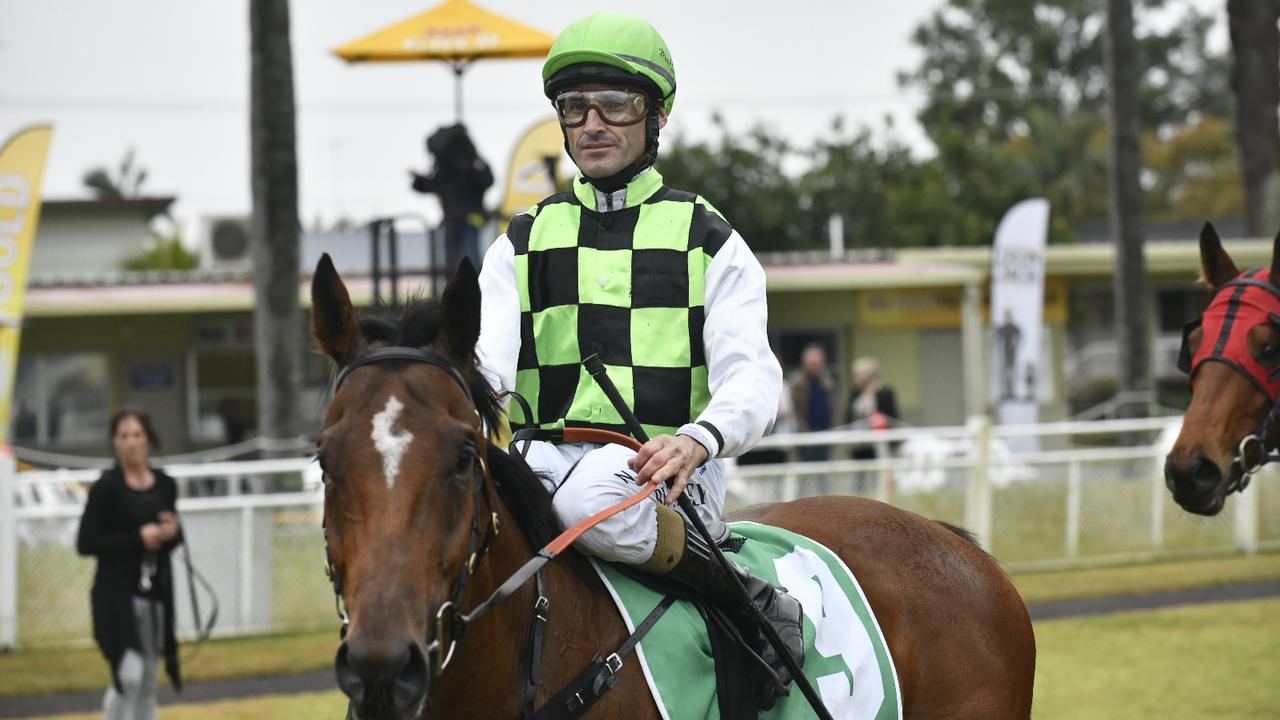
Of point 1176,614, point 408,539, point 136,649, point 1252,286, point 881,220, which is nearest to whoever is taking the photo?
point 408,539

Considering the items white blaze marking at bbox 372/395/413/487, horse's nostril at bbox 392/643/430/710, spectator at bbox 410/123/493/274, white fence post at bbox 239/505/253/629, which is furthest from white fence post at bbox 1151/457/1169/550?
horse's nostril at bbox 392/643/430/710

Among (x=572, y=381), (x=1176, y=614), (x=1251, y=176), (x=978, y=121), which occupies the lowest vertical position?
(x=1176, y=614)

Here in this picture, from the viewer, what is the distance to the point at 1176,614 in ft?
35.3

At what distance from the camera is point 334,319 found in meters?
2.72

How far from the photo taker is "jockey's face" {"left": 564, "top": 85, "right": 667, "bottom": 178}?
3.28 meters

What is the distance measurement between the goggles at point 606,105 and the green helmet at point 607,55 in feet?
0.09

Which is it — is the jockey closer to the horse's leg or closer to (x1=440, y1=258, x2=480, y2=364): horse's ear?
(x1=440, y1=258, x2=480, y2=364): horse's ear

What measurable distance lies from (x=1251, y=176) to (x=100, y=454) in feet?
56.5

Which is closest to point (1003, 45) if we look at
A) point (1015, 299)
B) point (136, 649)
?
point (1015, 299)

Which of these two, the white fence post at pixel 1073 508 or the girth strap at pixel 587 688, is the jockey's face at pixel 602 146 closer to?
the girth strap at pixel 587 688

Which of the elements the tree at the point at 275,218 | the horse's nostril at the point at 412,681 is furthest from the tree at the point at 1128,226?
the horse's nostril at the point at 412,681

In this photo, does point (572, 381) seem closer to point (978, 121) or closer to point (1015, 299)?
point (1015, 299)

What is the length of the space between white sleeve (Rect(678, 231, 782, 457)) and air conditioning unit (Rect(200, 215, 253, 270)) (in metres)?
26.2

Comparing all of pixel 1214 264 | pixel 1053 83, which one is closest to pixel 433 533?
pixel 1214 264
